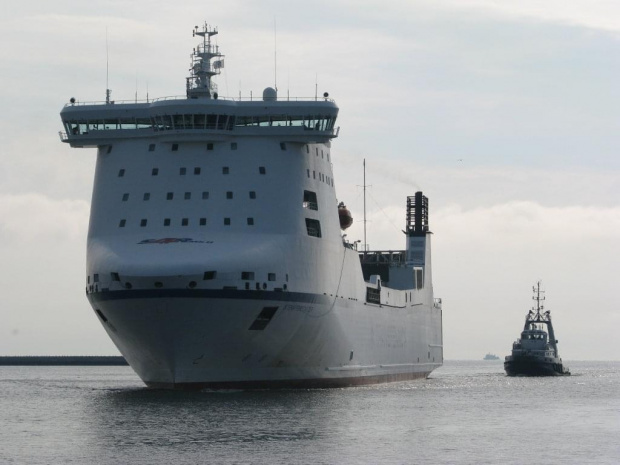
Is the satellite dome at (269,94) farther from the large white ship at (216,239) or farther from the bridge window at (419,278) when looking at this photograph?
the bridge window at (419,278)

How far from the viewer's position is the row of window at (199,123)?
5953 cm

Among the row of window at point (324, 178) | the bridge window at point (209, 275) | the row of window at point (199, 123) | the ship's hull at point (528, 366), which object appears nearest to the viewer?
the bridge window at point (209, 275)

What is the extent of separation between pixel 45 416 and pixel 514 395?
1128 inches

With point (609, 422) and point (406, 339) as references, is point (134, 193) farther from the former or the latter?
point (406, 339)

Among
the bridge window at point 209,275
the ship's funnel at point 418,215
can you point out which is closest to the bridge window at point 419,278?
the ship's funnel at point 418,215

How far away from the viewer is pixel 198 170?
59219 millimetres

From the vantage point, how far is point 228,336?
182 feet

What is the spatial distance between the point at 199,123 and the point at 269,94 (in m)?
5.10

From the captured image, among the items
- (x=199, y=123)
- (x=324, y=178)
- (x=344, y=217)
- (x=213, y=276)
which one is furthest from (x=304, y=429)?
(x=344, y=217)

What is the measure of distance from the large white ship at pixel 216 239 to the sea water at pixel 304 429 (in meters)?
2.15

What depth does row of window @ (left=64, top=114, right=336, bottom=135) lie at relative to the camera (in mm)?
59531

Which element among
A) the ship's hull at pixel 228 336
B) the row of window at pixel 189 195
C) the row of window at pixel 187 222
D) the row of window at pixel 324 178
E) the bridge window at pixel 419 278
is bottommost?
the ship's hull at pixel 228 336

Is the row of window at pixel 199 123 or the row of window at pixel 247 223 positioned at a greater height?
the row of window at pixel 199 123

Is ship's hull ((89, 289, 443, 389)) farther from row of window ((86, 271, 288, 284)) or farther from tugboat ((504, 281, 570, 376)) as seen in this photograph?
tugboat ((504, 281, 570, 376))
